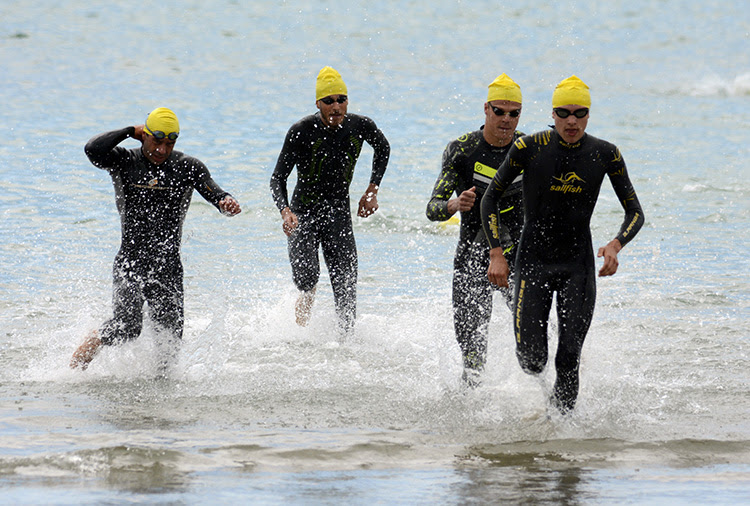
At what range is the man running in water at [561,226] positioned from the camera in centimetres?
635

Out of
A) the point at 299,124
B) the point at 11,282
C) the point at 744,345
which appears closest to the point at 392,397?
the point at 299,124

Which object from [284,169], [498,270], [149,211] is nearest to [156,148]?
[149,211]

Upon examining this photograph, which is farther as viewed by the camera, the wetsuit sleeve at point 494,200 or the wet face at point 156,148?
the wet face at point 156,148

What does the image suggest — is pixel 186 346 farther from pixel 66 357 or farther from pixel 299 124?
pixel 299 124

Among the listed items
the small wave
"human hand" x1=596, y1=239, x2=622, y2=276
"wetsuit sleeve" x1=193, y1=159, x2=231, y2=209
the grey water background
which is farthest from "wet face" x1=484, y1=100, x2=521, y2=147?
the small wave

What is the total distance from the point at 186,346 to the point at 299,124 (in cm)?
196

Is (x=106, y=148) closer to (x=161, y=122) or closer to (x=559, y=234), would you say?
(x=161, y=122)

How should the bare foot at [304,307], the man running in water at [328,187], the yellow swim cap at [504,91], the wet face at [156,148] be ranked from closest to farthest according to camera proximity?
the yellow swim cap at [504,91] → the wet face at [156,148] → the man running in water at [328,187] → the bare foot at [304,307]

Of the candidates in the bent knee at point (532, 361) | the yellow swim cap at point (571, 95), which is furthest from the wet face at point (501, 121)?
the bent knee at point (532, 361)

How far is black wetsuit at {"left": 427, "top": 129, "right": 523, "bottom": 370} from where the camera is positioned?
7051mm

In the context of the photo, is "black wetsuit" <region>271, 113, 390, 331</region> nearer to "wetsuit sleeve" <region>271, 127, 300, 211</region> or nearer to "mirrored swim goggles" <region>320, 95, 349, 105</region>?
"wetsuit sleeve" <region>271, 127, 300, 211</region>

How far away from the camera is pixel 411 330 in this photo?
31.5 feet

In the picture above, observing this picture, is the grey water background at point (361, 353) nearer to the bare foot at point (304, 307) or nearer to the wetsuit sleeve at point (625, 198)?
the bare foot at point (304, 307)

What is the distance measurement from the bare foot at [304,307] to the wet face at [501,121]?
2687mm
